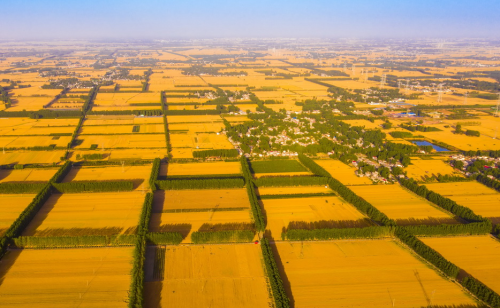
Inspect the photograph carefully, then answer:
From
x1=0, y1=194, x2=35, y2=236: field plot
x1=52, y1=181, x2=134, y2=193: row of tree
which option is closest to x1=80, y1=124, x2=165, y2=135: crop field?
x1=52, y1=181, x2=134, y2=193: row of tree

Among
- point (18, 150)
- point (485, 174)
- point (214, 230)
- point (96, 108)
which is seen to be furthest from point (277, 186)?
point (96, 108)

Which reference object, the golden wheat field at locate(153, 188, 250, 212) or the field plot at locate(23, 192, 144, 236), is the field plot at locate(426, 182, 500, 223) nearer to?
the golden wheat field at locate(153, 188, 250, 212)

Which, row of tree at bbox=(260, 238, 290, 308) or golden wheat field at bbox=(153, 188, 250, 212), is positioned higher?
row of tree at bbox=(260, 238, 290, 308)

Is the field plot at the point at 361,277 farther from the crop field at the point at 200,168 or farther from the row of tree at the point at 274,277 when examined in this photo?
the crop field at the point at 200,168

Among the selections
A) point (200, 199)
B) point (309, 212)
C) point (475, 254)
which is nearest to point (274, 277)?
point (309, 212)

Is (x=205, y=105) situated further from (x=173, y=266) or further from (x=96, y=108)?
(x=173, y=266)
